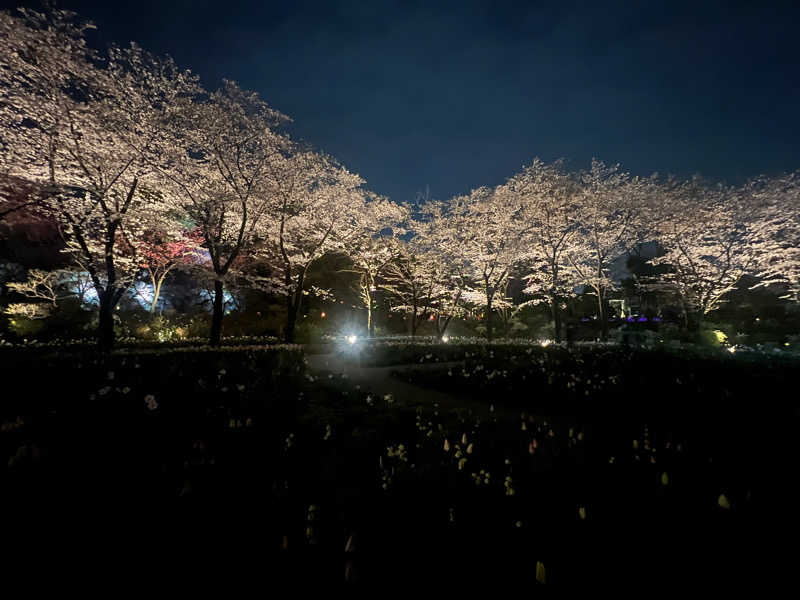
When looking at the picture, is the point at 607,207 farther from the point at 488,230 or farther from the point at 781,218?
the point at 781,218

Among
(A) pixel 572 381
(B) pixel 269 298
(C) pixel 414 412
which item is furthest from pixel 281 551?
(B) pixel 269 298

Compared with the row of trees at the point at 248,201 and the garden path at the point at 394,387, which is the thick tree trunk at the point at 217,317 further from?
the garden path at the point at 394,387

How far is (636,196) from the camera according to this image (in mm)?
24328

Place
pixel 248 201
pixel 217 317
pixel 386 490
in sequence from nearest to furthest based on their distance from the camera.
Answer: pixel 386 490 < pixel 217 317 < pixel 248 201

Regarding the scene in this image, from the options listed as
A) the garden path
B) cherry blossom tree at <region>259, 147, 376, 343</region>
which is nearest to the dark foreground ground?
the garden path

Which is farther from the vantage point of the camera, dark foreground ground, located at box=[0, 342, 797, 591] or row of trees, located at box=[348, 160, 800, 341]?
row of trees, located at box=[348, 160, 800, 341]

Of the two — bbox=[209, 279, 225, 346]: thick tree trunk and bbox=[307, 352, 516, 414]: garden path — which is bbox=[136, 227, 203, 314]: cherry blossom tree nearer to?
bbox=[209, 279, 225, 346]: thick tree trunk

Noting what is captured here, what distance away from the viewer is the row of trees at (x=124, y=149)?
1122 cm

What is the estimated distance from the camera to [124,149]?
505 inches

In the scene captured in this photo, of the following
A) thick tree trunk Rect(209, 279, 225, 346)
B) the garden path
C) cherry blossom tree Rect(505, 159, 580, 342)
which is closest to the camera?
the garden path

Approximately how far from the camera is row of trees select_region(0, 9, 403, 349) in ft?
36.8

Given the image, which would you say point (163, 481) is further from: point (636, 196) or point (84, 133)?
point (636, 196)

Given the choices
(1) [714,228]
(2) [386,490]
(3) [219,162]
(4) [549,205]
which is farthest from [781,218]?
(3) [219,162]

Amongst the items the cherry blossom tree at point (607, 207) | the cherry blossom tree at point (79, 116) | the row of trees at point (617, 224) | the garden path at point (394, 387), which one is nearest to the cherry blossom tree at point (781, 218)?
the row of trees at point (617, 224)
